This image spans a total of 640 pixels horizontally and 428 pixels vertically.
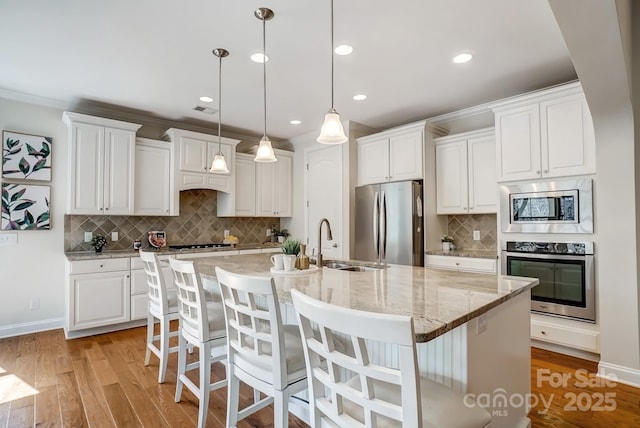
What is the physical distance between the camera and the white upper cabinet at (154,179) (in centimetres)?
416

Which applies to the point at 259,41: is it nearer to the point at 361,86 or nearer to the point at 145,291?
the point at 361,86

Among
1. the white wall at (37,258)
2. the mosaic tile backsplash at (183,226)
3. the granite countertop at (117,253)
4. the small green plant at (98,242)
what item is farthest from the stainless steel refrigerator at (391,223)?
the white wall at (37,258)

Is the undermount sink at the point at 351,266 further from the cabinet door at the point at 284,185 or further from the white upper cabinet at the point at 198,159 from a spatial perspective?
the cabinet door at the point at 284,185

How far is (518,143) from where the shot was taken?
325 cm

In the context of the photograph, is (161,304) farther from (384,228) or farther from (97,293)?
(384,228)

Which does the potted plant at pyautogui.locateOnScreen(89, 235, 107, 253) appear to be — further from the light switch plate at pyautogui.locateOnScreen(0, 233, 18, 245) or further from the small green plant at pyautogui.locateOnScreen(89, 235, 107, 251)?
the light switch plate at pyautogui.locateOnScreen(0, 233, 18, 245)

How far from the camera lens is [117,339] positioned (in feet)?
11.7

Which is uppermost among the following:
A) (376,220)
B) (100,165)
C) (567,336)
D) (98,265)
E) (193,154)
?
(193,154)

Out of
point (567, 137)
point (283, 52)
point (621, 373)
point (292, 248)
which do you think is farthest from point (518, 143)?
point (292, 248)

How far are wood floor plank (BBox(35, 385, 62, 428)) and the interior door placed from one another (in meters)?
2.99

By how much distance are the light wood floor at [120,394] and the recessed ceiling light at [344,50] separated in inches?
104

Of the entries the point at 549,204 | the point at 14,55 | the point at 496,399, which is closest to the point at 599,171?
the point at 549,204

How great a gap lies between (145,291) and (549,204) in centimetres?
425

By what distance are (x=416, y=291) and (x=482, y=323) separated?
309mm
